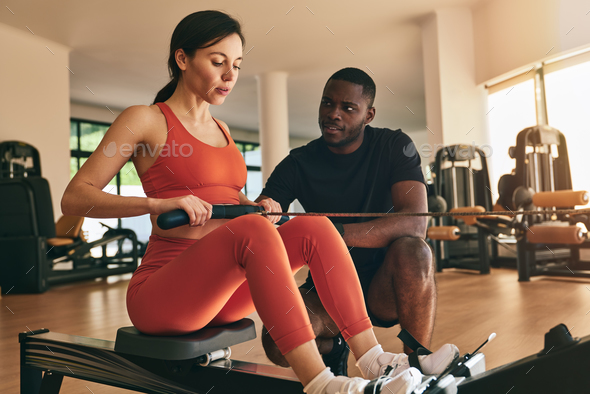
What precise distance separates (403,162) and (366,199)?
0.16m

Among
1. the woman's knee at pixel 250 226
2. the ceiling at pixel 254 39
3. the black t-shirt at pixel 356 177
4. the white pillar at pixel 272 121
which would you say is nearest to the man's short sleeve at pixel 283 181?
the black t-shirt at pixel 356 177

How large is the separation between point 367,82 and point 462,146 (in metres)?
3.52

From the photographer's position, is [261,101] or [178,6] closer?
[178,6]

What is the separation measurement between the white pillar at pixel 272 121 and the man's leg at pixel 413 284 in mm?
5447

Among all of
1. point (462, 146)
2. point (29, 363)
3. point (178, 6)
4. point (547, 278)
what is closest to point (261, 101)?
point (178, 6)

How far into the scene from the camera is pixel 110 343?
1.14 meters

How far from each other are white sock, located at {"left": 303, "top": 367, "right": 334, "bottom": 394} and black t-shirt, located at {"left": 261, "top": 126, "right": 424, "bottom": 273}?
67 centimetres

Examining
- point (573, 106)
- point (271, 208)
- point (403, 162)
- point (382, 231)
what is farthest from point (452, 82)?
point (271, 208)

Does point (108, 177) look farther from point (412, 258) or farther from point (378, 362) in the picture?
point (412, 258)

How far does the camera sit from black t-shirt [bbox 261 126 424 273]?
4.80 feet

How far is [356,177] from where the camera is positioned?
149 cm

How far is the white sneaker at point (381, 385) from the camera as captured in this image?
75cm

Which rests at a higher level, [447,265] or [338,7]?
[338,7]

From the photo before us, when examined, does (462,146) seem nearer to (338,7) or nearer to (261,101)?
(338,7)
